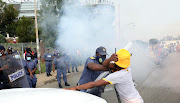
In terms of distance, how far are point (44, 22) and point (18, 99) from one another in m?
11.7

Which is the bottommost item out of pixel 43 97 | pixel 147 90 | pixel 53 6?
A: pixel 147 90

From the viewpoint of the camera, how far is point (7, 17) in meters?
Result: 21.0

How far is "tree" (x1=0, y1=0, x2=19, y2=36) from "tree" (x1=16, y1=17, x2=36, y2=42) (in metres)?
0.94

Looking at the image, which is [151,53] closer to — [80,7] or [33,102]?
[80,7]

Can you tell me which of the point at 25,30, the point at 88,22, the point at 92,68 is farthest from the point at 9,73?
the point at 25,30

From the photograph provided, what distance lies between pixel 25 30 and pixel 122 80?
71.0 feet

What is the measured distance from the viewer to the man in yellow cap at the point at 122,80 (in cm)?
191

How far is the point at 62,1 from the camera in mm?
10516

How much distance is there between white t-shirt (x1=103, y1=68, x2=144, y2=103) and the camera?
6.31ft

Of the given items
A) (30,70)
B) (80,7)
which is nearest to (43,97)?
(30,70)

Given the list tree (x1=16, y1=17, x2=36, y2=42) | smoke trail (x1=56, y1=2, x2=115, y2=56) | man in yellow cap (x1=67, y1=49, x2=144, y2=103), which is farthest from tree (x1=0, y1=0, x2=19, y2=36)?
man in yellow cap (x1=67, y1=49, x2=144, y2=103)

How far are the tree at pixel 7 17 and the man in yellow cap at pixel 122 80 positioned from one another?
71.3 feet

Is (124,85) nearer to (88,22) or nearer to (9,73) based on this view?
(9,73)

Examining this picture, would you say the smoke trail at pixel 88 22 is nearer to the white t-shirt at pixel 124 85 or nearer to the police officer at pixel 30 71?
the police officer at pixel 30 71
